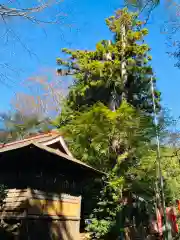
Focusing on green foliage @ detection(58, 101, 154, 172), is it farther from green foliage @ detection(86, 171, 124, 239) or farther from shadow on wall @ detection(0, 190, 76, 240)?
shadow on wall @ detection(0, 190, 76, 240)

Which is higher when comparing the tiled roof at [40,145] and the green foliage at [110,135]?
the green foliage at [110,135]

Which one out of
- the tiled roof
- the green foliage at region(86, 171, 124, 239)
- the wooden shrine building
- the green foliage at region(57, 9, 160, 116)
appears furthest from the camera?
the green foliage at region(57, 9, 160, 116)

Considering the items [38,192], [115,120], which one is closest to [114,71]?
[115,120]

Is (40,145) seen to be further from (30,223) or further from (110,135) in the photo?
(110,135)

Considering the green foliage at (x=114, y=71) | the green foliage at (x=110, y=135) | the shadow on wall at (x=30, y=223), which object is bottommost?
the shadow on wall at (x=30, y=223)

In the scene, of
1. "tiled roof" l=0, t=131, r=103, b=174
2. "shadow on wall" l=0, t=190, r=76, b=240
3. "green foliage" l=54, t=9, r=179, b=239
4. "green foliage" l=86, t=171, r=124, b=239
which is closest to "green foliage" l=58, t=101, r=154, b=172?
"green foliage" l=54, t=9, r=179, b=239

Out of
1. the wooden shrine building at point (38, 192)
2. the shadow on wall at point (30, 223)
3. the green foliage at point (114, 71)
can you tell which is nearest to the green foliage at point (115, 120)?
the green foliage at point (114, 71)

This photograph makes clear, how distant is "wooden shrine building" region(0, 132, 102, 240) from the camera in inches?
409

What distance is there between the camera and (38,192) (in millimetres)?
11055

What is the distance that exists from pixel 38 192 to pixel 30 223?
126 centimetres

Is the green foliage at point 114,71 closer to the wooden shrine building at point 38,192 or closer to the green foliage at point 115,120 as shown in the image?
the green foliage at point 115,120

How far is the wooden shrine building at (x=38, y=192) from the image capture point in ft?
34.1

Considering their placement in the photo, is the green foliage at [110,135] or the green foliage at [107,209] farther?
the green foliage at [110,135]

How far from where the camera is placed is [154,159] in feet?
56.0
